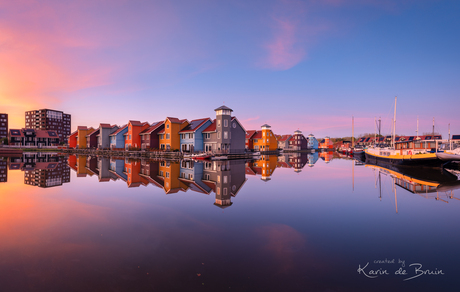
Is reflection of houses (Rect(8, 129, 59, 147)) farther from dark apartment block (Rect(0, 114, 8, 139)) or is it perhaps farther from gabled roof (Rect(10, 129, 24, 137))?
dark apartment block (Rect(0, 114, 8, 139))

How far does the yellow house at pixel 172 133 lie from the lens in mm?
56125

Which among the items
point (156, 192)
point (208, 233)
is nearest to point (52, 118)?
point (156, 192)

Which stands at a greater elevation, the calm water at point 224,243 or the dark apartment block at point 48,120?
the dark apartment block at point 48,120

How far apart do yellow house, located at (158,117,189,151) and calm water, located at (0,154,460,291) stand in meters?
41.5

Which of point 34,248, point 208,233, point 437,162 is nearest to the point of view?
point 34,248

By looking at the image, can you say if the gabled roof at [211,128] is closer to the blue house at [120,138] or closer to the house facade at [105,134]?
the blue house at [120,138]

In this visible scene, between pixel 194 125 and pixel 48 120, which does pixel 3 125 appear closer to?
pixel 48 120

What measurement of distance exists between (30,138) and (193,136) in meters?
93.5

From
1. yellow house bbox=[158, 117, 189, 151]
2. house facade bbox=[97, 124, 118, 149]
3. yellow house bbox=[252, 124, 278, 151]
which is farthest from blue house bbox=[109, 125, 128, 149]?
yellow house bbox=[252, 124, 278, 151]

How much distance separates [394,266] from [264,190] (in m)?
11.3

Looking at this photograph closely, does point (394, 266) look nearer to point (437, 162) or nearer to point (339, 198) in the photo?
point (339, 198)

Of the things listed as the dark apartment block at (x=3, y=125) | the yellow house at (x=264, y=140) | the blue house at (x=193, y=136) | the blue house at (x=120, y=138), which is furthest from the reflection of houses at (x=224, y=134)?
the dark apartment block at (x=3, y=125)

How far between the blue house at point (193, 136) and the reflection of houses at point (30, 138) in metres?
84.0

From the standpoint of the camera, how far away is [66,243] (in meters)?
7.67
